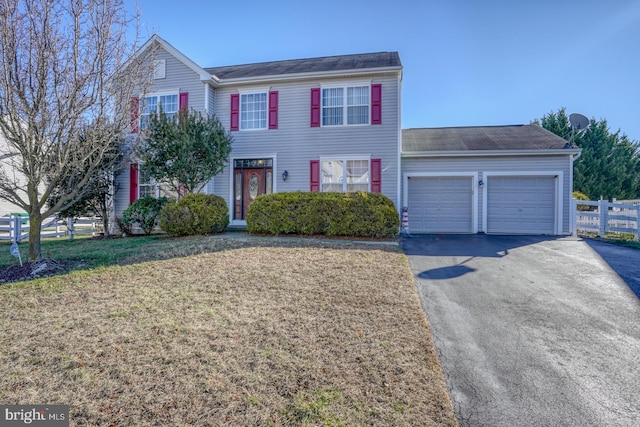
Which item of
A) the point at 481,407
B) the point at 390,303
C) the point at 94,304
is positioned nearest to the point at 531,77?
the point at 390,303

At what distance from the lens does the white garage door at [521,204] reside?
36.8 feet

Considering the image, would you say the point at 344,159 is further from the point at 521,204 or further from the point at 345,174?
the point at 521,204

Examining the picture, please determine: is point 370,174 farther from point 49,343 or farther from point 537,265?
point 49,343

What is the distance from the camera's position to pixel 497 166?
11367 millimetres

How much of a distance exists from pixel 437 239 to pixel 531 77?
985 cm

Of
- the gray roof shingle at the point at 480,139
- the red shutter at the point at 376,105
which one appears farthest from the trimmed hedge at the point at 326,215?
the gray roof shingle at the point at 480,139

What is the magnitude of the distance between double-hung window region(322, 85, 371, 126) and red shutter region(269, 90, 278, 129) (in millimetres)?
1832

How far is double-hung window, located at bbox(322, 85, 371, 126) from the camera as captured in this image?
11.4 m

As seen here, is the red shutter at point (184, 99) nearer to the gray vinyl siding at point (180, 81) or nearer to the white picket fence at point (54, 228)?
the gray vinyl siding at point (180, 81)

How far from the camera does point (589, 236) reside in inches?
426

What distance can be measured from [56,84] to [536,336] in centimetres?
804

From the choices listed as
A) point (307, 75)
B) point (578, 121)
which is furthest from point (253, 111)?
point (578, 121)

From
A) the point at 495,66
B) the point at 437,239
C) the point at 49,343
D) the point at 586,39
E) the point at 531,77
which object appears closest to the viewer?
the point at 49,343

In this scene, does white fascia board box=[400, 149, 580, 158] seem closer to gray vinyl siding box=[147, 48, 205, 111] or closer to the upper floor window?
the upper floor window
